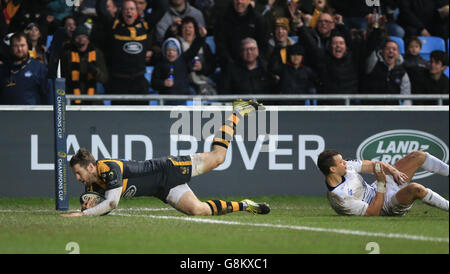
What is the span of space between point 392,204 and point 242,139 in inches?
159

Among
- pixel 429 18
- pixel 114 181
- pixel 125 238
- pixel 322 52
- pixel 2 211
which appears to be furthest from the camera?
pixel 429 18

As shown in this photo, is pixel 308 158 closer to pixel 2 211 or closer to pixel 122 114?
pixel 122 114

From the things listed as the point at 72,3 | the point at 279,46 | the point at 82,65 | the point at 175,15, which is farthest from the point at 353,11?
the point at 82,65

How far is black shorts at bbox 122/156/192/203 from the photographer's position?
10414 millimetres

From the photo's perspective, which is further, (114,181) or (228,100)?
(228,100)

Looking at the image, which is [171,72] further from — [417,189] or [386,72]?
[417,189]

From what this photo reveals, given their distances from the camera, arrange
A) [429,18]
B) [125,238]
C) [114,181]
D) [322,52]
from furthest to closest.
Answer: [429,18], [322,52], [114,181], [125,238]

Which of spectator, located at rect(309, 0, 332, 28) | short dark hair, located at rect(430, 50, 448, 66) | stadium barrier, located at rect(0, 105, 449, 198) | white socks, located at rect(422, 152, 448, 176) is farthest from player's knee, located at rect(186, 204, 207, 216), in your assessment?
spectator, located at rect(309, 0, 332, 28)

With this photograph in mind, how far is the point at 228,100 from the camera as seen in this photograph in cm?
1438

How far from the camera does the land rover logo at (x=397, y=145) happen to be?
553 inches

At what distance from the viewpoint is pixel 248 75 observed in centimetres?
1451

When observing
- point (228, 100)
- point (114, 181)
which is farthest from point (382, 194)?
point (228, 100)

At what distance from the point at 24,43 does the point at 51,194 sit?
2.54m

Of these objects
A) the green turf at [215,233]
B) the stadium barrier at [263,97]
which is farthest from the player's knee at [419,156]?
the stadium barrier at [263,97]
